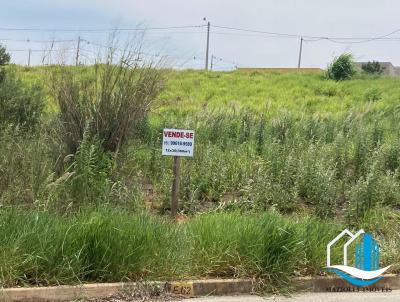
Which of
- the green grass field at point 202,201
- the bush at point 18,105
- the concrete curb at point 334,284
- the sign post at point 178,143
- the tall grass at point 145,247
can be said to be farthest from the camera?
the bush at point 18,105

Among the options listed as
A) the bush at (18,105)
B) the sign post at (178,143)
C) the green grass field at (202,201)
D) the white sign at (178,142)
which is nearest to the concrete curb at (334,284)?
the green grass field at (202,201)

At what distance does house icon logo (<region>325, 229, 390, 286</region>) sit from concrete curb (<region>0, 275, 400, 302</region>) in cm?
9

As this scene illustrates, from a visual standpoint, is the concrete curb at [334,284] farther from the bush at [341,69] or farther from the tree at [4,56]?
the bush at [341,69]

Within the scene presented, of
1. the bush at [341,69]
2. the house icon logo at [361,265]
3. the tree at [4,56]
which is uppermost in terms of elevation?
the bush at [341,69]

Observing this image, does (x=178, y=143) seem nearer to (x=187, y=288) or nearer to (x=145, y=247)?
(x=145, y=247)

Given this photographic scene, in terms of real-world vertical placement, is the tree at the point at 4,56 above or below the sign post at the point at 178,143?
above

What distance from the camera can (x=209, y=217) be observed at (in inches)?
277

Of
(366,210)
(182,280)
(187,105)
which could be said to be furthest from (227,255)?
(187,105)

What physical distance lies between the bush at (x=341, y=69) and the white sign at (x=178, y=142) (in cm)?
2661

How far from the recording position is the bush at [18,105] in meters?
10.9

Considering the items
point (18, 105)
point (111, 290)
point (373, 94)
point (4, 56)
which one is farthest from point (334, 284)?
point (373, 94)

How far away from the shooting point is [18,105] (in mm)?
11234

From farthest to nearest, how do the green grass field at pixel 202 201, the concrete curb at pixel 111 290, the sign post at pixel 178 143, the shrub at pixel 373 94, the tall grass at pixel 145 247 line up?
the shrub at pixel 373 94, the sign post at pixel 178 143, the green grass field at pixel 202 201, the tall grass at pixel 145 247, the concrete curb at pixel 111 290

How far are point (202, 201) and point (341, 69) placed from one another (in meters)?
26.2
